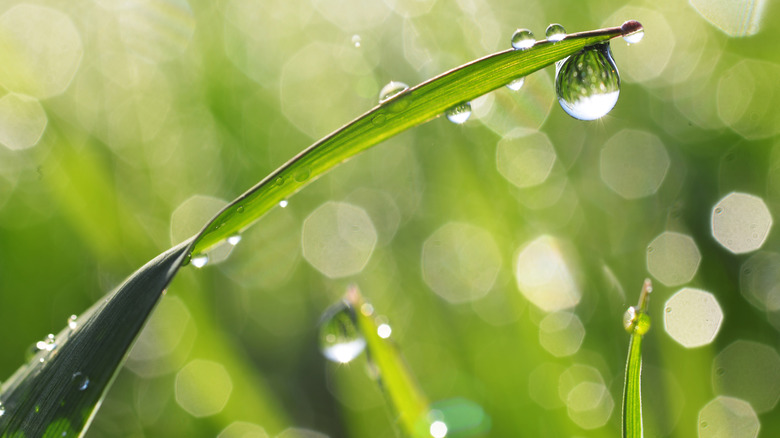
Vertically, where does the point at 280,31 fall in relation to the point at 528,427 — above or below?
above

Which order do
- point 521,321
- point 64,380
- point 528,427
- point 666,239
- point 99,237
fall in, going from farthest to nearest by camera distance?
point 99,237 < point 666,239 < point 521,321 < point 528,427 < point 64,380

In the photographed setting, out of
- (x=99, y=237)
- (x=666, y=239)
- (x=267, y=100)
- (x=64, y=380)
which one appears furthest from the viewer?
(x=267, y=100)

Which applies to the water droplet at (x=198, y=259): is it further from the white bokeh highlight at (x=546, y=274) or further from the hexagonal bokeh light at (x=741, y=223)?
the hexagonal bokeh light at (x=741, y=223)

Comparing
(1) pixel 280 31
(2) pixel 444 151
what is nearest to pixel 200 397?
(2) pixel 444 151

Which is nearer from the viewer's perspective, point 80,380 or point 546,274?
point 80,380

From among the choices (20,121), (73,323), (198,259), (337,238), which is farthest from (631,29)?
(20,121)

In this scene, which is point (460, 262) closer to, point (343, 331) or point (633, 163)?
point (633, 163)

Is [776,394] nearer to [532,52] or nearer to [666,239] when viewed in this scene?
[666,239]

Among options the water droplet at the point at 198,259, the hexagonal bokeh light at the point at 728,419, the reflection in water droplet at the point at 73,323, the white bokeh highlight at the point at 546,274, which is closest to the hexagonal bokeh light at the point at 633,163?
the white bokeh highlight at the point at 546,274
